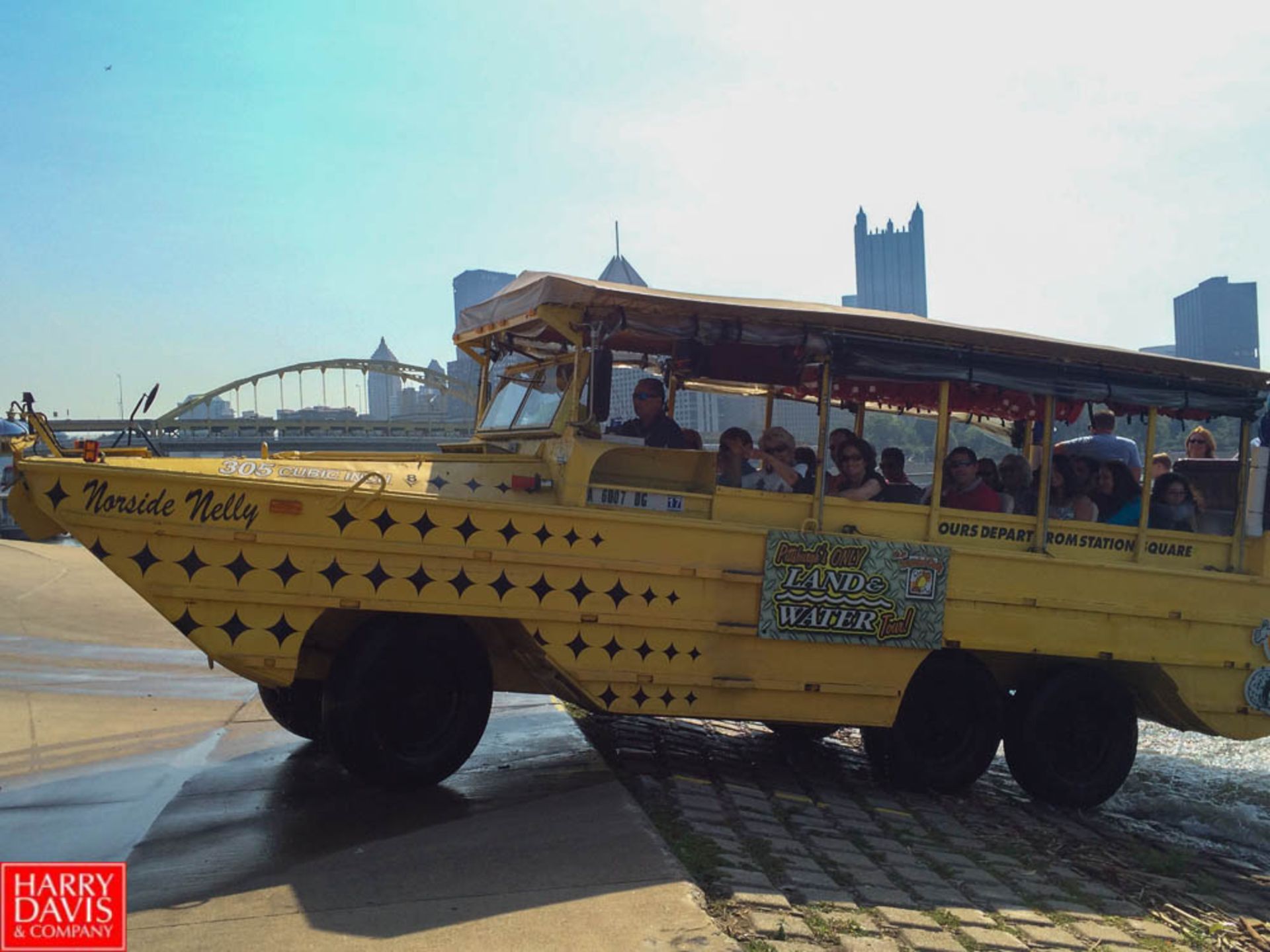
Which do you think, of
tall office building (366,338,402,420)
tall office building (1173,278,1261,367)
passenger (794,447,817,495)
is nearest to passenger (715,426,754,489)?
passenger (794,447,817,495)

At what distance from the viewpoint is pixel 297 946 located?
3.68 metres

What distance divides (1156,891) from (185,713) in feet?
20.4

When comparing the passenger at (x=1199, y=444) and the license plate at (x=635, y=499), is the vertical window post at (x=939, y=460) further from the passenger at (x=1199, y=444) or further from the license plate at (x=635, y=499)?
the passenger at (x=1199, y=444)

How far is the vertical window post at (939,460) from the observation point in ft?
21.1

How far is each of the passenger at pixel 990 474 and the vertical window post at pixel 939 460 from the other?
85 cm

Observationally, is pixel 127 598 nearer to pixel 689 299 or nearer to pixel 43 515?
pixel 43 515

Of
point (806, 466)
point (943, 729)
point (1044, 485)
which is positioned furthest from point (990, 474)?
point (943, 729)

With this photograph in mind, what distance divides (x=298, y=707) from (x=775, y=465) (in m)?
3.15

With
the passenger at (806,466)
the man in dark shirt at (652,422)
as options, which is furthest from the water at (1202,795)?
the man in dark shirt at (652,422)

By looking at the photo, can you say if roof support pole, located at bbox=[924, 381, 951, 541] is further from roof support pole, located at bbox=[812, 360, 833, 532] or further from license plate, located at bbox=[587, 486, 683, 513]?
license plate, located at bbox=[587, 486, 683, 513]

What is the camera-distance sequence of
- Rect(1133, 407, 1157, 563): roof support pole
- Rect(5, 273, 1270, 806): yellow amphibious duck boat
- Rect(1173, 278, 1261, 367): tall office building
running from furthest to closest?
1. Rect(1173, 278, 1261, 367): tall office building
2. Rect(1133, 407, 1157, 563): roof support pole
3. Rect(5, 273, 1270, 806): yellow amphibious duck boat

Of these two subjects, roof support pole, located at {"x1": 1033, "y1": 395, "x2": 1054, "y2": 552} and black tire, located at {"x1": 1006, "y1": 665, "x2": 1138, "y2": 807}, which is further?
black tire, located at {"x1": 1006, "y1": 665, "x2": 1138, "y2": 807}

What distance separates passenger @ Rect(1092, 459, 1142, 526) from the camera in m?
7.23

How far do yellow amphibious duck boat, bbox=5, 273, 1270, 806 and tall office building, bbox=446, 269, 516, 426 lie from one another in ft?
1.89
